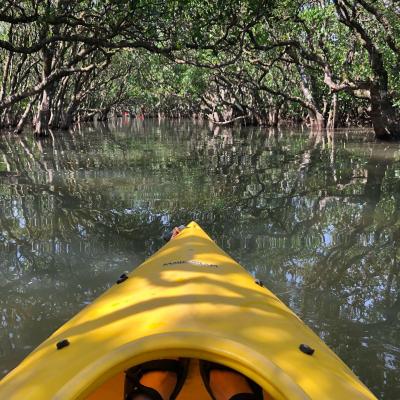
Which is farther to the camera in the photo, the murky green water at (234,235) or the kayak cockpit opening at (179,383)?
the murky green water at (234,235)

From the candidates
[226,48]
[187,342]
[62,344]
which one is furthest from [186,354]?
[226,48]

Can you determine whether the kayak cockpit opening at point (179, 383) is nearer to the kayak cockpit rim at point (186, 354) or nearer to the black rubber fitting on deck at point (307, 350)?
the black rubber fitting on deck at point (307, 350)

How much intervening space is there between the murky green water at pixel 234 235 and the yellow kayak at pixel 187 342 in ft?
3.06

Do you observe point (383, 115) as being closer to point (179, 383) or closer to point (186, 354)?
point (179, 383)

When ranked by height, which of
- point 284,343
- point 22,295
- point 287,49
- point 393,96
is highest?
point 287,49

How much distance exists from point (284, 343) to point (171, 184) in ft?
23.8

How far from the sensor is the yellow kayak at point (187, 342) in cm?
175

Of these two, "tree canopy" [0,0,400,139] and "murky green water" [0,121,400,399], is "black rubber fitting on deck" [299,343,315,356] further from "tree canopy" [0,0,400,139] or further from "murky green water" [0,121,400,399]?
"tree canopy" [0,0,400,139]

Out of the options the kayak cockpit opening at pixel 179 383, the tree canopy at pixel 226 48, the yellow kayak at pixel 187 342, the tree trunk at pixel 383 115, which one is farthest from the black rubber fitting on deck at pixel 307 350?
the tree trunk at pixel 383 115

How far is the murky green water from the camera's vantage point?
3.73 meters

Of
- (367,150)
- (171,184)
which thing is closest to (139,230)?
(171,184)

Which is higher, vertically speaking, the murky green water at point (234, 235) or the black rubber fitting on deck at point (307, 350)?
the black rubber fitting on deck at point (307, 350)

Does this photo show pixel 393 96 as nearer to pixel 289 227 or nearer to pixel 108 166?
pixel 108 166

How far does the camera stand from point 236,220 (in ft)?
21.9
